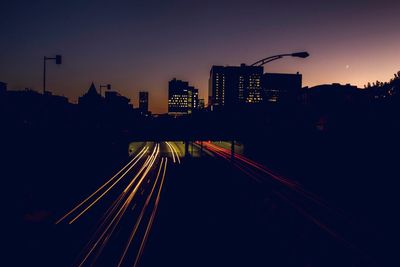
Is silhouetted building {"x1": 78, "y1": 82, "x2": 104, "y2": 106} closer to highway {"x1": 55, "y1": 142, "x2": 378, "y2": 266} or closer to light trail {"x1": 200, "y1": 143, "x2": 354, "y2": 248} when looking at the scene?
light trail {"x1": 200, "y1": 143, "x2": 354, "y2": 248}

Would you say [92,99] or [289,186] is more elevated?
[92,99]

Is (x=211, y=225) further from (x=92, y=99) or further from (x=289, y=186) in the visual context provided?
(x=92, y=99)

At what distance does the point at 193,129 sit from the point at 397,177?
1449 inches

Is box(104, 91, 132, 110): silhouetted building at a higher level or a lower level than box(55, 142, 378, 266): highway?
higher

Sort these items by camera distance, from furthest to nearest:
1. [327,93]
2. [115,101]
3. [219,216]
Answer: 1. [115,101]
2. [327,93]
3. [219,216]

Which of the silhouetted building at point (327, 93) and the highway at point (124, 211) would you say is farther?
the silhouetted building at point (327, 93)

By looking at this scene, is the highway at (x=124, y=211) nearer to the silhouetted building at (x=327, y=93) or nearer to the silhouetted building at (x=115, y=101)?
the silhouetted building at (x=327, y=93)

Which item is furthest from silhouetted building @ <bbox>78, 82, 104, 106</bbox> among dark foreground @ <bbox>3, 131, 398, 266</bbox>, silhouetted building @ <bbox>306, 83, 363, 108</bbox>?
silhouetted building @ <bbox>306, 83, 363, 108</bbox>

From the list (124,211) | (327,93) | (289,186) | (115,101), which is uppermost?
(115,101)

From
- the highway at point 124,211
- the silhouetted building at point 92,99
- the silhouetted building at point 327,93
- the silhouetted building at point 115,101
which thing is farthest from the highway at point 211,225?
the silhouetted building at point 115,101

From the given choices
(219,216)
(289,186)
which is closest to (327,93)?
(289,186)

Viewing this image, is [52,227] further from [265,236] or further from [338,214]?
[338,214]

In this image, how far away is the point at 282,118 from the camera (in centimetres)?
7338

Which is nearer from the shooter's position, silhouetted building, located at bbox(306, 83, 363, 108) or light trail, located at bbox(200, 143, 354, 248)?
light trail, located at bbox(200, 143, 354, 248)
